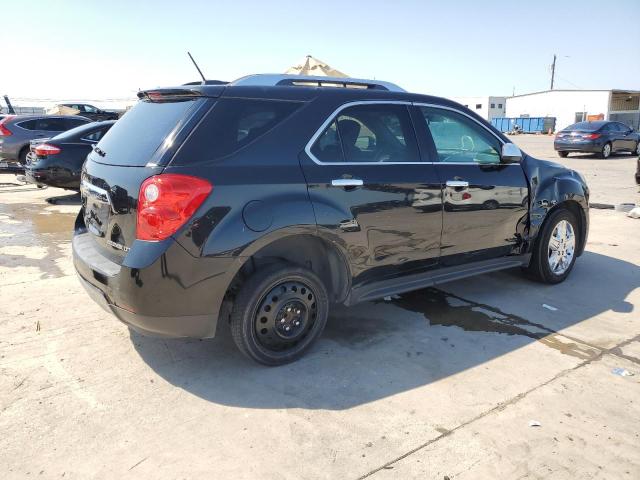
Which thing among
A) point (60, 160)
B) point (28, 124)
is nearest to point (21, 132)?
point (28, 124)

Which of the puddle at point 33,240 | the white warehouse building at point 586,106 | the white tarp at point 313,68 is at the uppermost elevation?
the white warehouse building at point 586,106

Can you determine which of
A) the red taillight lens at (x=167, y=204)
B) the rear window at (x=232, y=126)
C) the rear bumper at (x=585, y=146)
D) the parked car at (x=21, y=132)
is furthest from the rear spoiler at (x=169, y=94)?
the rear bumper at (x=585, y=146)

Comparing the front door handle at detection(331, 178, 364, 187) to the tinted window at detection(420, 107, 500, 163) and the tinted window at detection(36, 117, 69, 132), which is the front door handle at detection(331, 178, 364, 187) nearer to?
the tinted window at detection(420, 107, 500, 163)

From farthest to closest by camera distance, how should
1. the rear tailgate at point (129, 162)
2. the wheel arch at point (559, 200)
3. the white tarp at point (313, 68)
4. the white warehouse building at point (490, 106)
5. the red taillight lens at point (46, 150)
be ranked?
the white warehouse building at point (490, 106) → the white tarp at point (313, 68) → the red taillight lens at point (46, 150) → the wheel arch at point (559, 200) → the rear tailgate at point (129, 162)

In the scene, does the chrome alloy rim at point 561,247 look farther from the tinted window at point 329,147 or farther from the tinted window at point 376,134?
the tinted window at point 329,147

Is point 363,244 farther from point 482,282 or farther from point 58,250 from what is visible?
point 58,250

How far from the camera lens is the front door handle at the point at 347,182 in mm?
3381

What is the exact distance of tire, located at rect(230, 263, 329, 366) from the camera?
3178mm

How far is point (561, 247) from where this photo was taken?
5164 mm

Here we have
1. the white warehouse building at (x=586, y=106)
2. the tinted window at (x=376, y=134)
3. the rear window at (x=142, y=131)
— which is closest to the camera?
the rear window at (x=142, y=131)

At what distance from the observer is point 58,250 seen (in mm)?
6172

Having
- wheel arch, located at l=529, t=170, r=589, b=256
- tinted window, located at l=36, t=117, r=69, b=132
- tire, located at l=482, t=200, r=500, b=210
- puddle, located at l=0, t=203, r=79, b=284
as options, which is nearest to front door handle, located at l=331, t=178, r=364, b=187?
tire, located at l=482, t=200, r=500, b=210

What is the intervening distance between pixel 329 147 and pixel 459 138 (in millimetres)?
1460

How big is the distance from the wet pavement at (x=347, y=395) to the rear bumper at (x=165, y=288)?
47cm
